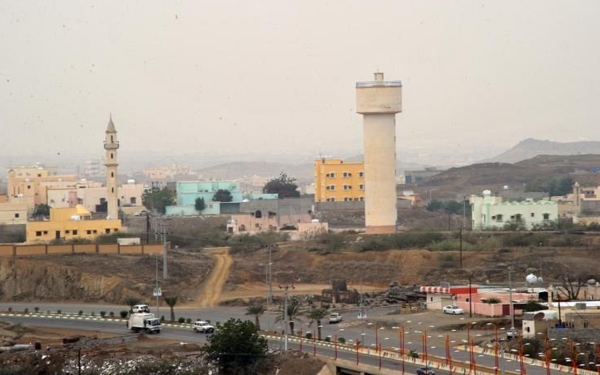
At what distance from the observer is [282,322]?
47500mm

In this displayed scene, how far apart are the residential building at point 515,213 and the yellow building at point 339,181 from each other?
36.4 ft

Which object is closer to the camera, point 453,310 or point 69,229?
point 453,310

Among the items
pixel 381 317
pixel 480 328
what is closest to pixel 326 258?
pixel 381 317

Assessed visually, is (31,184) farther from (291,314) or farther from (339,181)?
(291,314)

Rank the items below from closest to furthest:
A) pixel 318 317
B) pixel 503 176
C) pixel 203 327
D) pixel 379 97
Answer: pixel 318 317 < pixel 203 327 < pixel 379 97 < pixel 503 176

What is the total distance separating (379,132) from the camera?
2832 inches

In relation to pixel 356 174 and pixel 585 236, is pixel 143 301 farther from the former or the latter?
pixel 356 174

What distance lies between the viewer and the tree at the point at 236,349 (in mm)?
39562

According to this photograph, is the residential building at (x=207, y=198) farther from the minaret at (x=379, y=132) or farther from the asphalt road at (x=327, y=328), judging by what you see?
the asphalt road at (x=327, y=328)

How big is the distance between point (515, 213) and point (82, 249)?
26514mm

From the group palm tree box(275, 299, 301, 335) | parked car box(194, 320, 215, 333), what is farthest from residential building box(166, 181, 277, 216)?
parked car box(194, 320, 215, 333)

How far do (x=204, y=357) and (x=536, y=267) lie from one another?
969 inches

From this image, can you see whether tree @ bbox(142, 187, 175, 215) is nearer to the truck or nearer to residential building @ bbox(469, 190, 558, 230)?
residential building @ bbox(469, 190, 558, 230)

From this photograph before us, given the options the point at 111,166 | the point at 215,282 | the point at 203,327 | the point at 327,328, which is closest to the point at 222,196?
the point at 111,166
